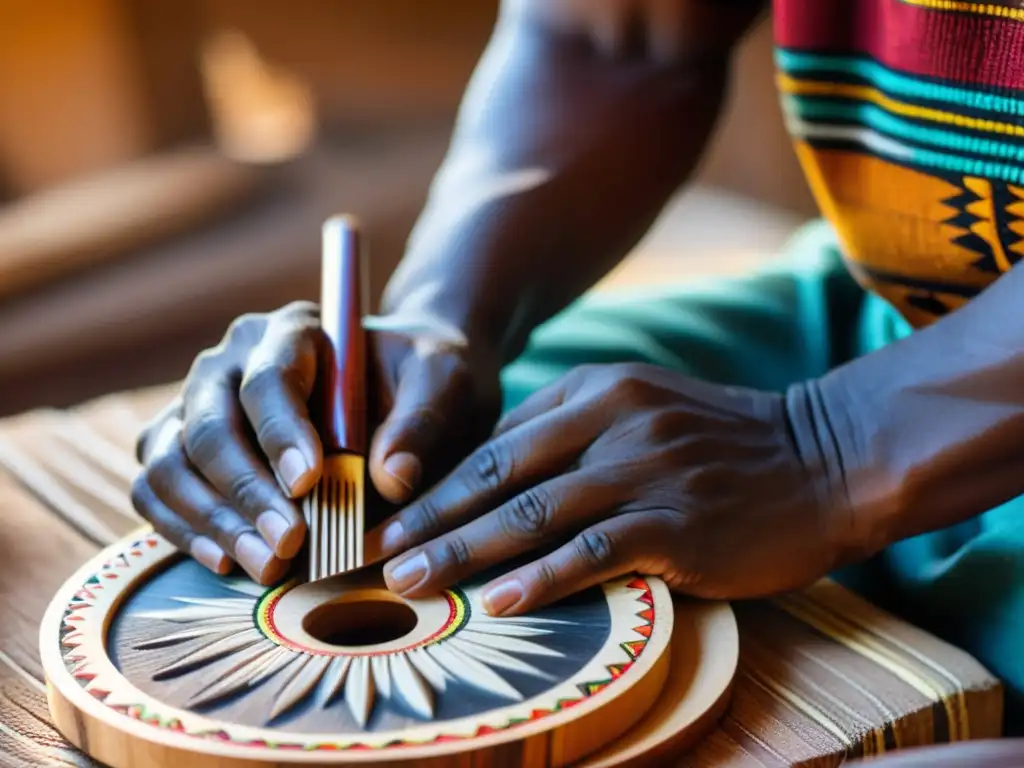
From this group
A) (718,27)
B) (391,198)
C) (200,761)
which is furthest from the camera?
(391,198)

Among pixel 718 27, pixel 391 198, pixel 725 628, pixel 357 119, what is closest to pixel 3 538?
pixel 725 628

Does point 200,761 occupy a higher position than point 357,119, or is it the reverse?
point 200,761

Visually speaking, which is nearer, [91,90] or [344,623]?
[344,623]

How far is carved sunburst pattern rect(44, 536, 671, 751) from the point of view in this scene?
59cm

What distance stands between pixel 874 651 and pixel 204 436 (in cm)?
39

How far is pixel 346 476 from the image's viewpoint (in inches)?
28.5

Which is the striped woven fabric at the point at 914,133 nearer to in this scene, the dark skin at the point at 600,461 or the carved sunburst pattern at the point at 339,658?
the dark skin at the point at 600,461

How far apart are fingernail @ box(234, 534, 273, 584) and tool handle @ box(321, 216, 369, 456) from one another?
0.07m

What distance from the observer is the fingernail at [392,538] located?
71 centimetres

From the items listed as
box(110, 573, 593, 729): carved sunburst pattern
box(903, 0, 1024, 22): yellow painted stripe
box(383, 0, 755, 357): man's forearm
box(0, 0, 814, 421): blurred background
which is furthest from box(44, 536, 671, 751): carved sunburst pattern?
box(0, 0, 814, 421): blurred background

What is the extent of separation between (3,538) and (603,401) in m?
0.42

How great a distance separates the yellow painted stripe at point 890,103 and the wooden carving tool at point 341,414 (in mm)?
321

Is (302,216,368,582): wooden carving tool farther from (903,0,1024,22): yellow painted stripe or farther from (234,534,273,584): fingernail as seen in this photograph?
(903,0,1024,22): yellow painted stripe

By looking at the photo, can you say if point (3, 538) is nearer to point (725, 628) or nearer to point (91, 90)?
point (725, 628)
